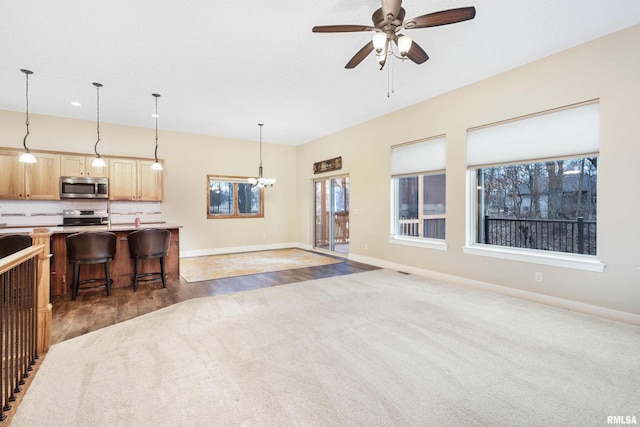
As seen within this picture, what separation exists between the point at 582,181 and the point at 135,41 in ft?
18.1

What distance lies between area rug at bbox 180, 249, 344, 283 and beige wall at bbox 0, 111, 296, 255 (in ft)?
2.28

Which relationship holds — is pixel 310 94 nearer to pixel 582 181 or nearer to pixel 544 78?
pixel 544 78

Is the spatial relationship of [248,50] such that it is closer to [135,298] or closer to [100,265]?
[135,298]

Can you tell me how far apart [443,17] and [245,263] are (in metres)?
5.53

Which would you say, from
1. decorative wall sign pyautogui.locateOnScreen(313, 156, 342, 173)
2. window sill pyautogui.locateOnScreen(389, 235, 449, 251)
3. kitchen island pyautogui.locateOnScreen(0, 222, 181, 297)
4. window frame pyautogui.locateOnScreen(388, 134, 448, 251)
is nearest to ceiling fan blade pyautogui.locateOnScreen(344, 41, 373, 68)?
window frame pyautogui.locateOnScreen(388, 134, 448, 251)

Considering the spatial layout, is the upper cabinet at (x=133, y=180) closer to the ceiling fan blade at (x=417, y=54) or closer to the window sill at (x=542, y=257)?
the ceiling fan blade at (x=417, y=54)

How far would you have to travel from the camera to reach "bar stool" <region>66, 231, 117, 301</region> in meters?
3.96

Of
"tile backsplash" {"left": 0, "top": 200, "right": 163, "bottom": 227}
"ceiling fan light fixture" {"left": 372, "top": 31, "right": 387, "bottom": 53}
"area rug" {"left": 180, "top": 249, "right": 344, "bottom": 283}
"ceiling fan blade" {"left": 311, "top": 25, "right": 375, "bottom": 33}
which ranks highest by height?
"ceiling fan blade" {"left": 311, "top": 25, "right": 375, "bottom": 33}

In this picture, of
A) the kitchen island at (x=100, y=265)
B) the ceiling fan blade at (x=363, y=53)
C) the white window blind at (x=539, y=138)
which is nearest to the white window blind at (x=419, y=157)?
the white window blind at (x=539, y=138)

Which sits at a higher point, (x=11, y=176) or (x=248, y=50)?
(x=248, y=50)

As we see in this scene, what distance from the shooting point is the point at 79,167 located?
6102 millimetres

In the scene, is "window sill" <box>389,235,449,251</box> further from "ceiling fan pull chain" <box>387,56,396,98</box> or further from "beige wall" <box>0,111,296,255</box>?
"beige wall" <box>0,111,296,255</box>

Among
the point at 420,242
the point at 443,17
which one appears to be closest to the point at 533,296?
the point at 420,242

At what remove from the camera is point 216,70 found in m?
4.11
